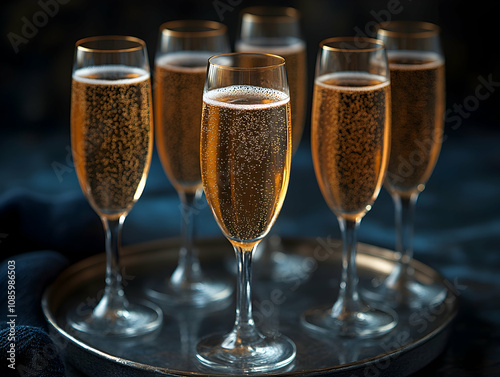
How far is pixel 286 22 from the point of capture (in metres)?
1.85

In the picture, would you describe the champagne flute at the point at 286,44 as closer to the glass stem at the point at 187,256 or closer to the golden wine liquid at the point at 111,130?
the glass stem at the point at 187,256

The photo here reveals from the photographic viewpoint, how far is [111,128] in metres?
1.37

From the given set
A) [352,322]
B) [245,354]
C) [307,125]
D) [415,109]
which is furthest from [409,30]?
[307,125]

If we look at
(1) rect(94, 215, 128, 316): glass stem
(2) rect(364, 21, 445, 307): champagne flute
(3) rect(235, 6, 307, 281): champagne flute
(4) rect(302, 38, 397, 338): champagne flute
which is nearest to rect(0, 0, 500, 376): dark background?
(3) rect(235, 6, 307, 281): champagne flute

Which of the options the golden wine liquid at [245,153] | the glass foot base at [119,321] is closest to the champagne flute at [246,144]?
the golden wine liquid at [245,153]

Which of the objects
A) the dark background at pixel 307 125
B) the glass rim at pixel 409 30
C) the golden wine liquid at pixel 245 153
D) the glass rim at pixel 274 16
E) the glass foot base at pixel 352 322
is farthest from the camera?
the dark background at pixel 307 125

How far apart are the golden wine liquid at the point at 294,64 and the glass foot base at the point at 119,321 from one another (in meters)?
0.51

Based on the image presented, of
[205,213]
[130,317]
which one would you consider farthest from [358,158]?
[205,213]

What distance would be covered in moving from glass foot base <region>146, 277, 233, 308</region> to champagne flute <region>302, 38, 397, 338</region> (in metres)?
0.24

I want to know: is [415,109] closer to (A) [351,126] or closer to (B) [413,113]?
(B) [413,113]

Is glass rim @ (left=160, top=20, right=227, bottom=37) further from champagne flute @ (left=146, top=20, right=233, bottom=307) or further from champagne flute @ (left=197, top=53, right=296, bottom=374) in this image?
champagne flute @ (left=197, top=53, right=296, bottom=374)

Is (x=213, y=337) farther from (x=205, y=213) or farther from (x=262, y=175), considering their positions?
(x=205, y=213)

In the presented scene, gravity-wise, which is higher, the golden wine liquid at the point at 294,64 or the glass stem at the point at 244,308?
the golden wine liquid at the point at 294,64

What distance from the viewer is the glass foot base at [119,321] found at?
145cm
